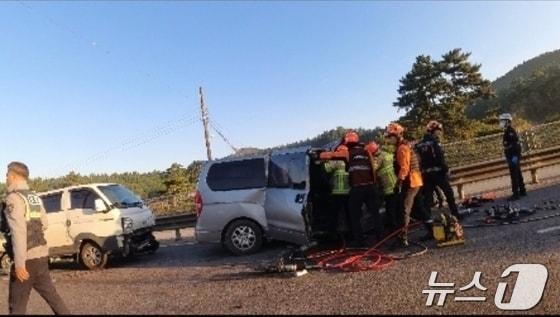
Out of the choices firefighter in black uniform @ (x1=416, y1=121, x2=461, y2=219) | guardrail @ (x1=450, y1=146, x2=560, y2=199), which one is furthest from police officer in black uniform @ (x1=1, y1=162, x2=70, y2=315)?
guardrail @ (x1=450, y1=146, x2=560, y2=199)

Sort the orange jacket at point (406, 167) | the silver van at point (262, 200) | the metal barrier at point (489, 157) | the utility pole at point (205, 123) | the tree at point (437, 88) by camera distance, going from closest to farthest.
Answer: the orange jacket at point (406, 167) → the silver van at point (262, 200) → the metal barrier at point (489, 157) → the utility pole at point (205, 123) → the tree at point (437, 88)

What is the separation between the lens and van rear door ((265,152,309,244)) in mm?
9562

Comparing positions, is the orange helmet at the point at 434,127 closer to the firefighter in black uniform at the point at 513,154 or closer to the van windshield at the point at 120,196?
the firefighter in black uniform at the point at 513,154

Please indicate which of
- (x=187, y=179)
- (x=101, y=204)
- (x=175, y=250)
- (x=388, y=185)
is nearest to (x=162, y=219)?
(x=175, y=250)

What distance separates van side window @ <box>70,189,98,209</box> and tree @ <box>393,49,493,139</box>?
44038 mm

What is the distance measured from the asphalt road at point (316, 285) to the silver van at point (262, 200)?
0.49 meters

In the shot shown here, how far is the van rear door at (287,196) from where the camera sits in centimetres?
956

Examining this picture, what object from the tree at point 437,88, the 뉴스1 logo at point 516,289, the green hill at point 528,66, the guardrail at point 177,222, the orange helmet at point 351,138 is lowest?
the 뉴스1 logo at point 516,289

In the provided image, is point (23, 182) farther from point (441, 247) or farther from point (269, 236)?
point (441, 247)

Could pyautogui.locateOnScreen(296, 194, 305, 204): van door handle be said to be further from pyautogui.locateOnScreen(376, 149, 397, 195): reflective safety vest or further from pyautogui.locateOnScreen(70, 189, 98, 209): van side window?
pyautogui.locateOnScreen(70, 189, 98, 209): van side window

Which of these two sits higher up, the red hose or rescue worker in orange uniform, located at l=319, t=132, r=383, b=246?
rescue worker in orange uniform, located at l=319, t=132, r=383, b=246

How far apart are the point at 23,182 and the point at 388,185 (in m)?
6.15

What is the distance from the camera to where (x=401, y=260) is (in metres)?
8.10

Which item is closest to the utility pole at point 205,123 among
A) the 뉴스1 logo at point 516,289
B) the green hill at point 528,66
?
the 뉴스1 logo at point 516,289
